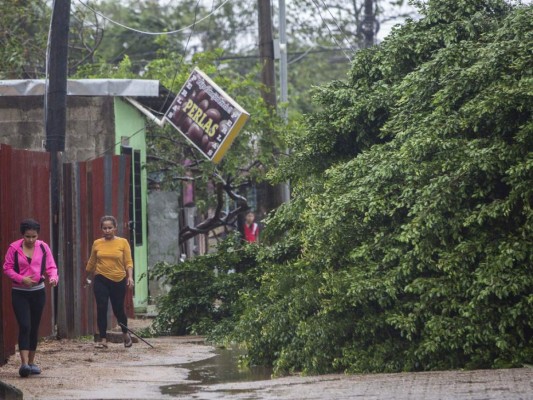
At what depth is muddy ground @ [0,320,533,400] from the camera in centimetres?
873

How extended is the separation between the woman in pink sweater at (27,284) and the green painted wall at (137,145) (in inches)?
310

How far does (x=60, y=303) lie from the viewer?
47.0 ft

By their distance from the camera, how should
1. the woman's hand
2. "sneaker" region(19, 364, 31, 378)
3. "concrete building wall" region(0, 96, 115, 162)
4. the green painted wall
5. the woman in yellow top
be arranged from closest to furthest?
"sneaker" region(19, 364, 31, 378)
the woman's hand
the woman in yellow top
"concrete building wall" region(0, 96, 115, 162)
the green painted wall

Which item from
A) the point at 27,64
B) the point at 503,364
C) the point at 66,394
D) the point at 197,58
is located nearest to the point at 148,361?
the point at 66,394

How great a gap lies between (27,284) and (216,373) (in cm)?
230

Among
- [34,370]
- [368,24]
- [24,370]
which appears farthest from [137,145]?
[368,24]

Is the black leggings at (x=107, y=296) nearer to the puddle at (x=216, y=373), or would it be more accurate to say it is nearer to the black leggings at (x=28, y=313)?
the puddle at (x=216, y=373)

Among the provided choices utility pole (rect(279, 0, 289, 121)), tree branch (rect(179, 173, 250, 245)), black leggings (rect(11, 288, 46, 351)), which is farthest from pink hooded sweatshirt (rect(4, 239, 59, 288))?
utility pole (rect(279, 0, 289, 121))

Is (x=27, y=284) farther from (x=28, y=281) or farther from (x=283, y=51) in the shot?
(x=283, y=51)

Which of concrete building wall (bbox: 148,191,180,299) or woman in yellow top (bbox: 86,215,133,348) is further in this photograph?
concrete building wall (bbox: 148,191,180,299)

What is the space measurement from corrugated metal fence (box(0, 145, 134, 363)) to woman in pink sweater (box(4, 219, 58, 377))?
33.4 inches

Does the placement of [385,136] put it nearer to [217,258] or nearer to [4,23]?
[217,258]

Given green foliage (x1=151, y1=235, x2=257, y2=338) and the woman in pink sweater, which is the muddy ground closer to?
the woman in pink sweater

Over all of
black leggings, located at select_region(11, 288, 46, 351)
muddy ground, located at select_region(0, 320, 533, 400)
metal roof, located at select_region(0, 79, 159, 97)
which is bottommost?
muddy ground, located at select_region(0, 320, 533, 400)
